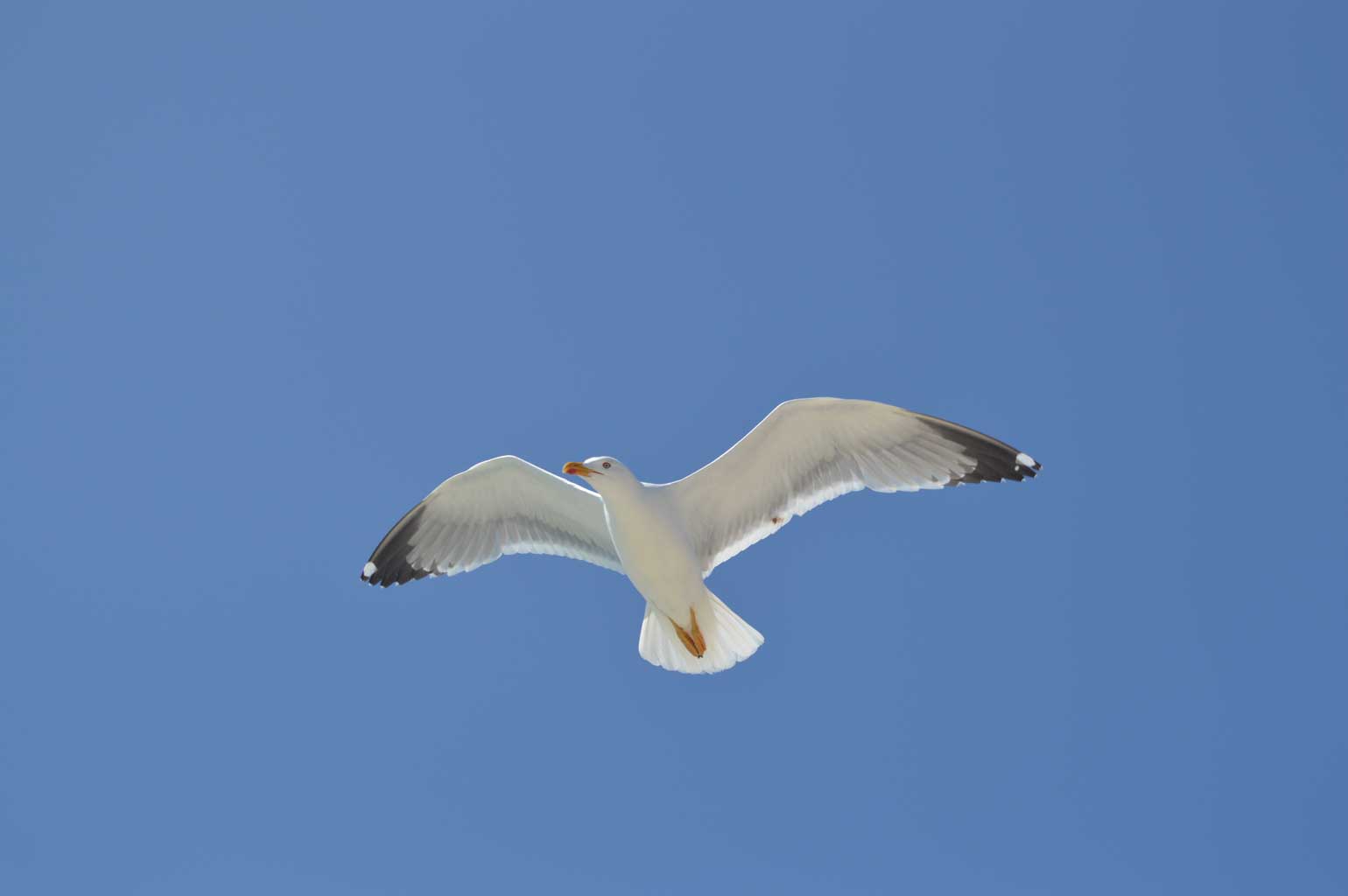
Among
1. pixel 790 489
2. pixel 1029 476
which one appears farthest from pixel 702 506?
pixel 1029 476

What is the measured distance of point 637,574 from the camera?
8414 mm

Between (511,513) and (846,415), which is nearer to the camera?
(846,415)

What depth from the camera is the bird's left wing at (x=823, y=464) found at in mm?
8391

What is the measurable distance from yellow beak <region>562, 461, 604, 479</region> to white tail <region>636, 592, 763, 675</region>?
1.01m

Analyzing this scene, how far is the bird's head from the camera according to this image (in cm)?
825

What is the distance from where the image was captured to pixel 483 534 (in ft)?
30.2

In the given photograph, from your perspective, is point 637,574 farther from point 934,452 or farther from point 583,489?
point 934,452

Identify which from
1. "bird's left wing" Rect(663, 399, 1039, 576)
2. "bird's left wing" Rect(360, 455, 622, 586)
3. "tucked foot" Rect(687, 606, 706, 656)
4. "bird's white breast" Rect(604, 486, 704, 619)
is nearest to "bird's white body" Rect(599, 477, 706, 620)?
"bird's white breast" Rect(604, 486, 704, 619)

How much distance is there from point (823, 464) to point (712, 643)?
4.30ft

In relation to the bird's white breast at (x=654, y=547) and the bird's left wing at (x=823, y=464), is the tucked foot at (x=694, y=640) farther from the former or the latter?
the bird's left wing at (x=823, y=464)

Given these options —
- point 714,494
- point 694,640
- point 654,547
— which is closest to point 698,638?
point 694,640

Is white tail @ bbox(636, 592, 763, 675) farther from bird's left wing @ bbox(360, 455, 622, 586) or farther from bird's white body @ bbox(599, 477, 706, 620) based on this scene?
bird's left wing @ bbox(360, 455, 622, 586)

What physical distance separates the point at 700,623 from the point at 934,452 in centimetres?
179

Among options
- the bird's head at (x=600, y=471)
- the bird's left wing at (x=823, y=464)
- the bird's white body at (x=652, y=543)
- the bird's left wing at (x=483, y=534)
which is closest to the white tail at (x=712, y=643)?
the bird's white body at (x=652, y=543)
